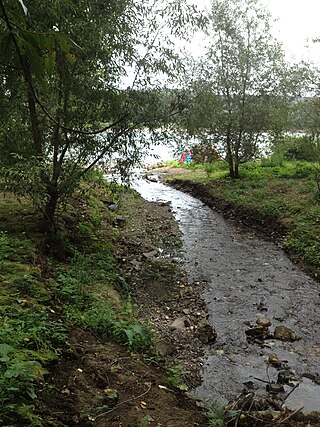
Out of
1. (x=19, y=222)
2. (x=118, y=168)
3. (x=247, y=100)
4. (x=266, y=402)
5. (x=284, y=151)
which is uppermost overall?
(x=247, y=100)

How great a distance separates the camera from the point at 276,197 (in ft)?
46.0

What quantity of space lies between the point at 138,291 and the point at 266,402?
3582 mm

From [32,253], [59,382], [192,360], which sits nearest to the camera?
[59,382]

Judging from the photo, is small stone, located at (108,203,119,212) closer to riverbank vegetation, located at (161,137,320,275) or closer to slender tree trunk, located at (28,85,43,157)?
riverbank vegetation, located at (161,137,320,275)

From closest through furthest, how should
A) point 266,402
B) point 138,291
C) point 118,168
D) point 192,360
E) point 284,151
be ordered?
point 266,402, point 192,360, point 138,291, point 118,168, point 284,151

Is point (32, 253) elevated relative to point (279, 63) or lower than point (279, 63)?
lower

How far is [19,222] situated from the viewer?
8.12 meters

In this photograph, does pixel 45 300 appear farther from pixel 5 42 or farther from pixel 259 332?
pixel 5 42

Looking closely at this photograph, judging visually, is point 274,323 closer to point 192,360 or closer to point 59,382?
point 192,360

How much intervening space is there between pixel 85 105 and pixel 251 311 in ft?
15.6

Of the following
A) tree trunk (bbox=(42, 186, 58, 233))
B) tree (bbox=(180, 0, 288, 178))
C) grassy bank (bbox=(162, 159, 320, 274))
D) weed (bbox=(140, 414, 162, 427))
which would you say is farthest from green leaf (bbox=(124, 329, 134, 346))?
tree (bbox=(180, 0, 288, 178))

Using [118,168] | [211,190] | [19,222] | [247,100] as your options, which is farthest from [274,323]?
[247,100]

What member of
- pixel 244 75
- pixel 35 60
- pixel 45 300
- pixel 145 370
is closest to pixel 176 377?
pixel 145 370

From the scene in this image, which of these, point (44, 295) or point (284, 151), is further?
point (284, 151)
